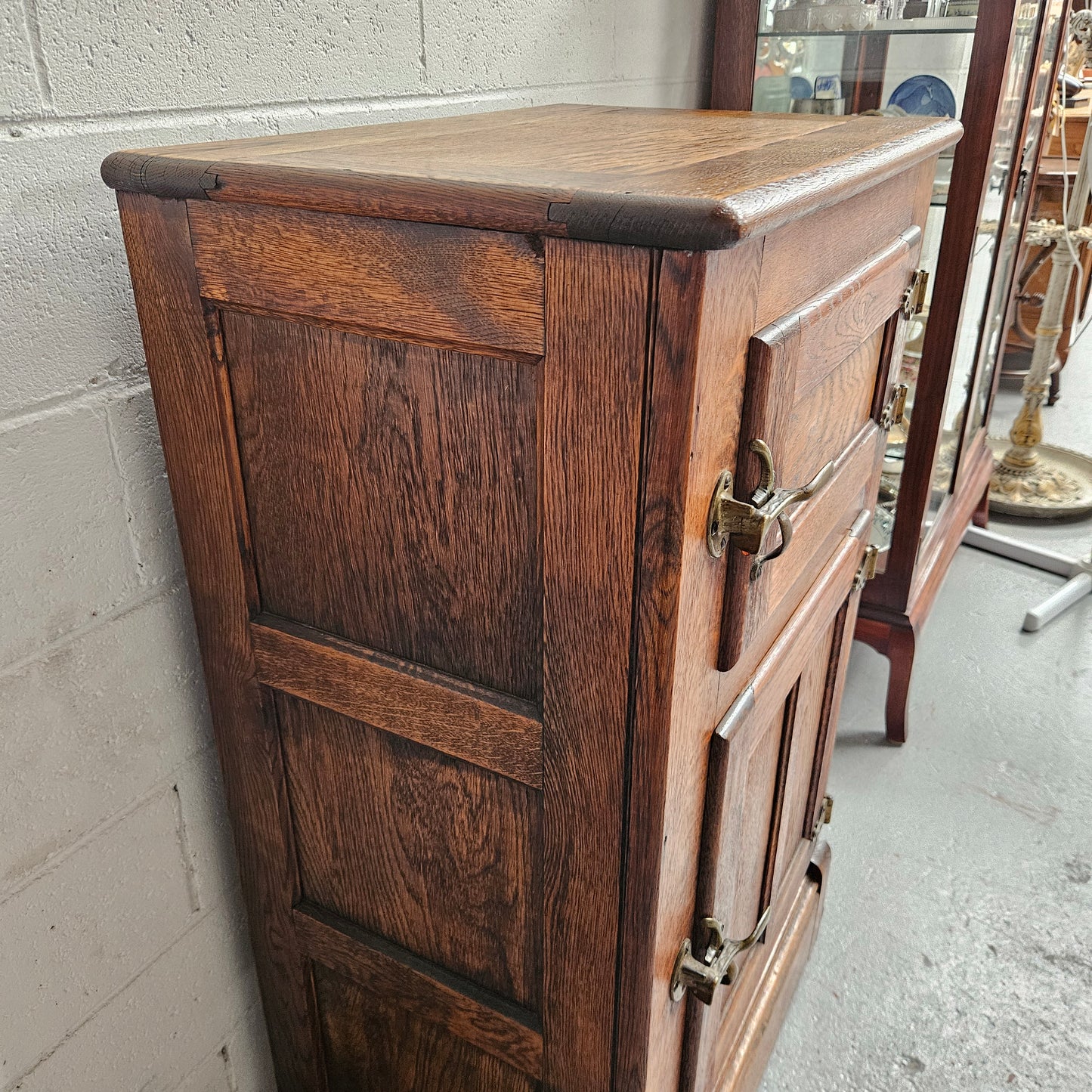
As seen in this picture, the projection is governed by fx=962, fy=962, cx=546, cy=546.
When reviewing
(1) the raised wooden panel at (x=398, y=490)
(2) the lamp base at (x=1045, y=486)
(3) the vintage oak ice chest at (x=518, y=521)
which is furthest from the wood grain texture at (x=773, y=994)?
(2) the lamp base at (x=1045, y=486)

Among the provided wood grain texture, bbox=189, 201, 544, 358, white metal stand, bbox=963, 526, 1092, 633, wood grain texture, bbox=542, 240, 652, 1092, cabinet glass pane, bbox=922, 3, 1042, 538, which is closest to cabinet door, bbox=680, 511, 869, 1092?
wood grain texture, bbox=542, 240, 652, 1092

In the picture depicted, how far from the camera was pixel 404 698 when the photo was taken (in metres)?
0.79

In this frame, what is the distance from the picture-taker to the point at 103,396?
2.77 feet

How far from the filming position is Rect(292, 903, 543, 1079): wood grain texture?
88 centimetres

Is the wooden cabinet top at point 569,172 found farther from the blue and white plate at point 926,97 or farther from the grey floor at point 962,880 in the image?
the grey floor at point 962,880

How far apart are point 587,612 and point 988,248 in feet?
5.38

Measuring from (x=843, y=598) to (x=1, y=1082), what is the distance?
3.26 ft

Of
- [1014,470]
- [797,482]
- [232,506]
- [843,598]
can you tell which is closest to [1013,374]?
[1014,470]

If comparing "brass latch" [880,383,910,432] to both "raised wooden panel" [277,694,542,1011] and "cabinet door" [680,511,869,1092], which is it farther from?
"raised wooden panel" [277,694,542,1011]

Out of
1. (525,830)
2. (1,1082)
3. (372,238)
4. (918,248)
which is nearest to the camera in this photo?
(372,238)

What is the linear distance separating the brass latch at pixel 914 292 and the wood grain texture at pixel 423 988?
0.81m

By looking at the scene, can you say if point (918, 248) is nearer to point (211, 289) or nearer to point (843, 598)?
point (843, 598)

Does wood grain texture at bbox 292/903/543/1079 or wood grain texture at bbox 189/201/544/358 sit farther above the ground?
wood grain texture at bbox 189/201/544/358

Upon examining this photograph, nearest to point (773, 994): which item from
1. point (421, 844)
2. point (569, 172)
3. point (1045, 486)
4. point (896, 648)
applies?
point (421, 844)
